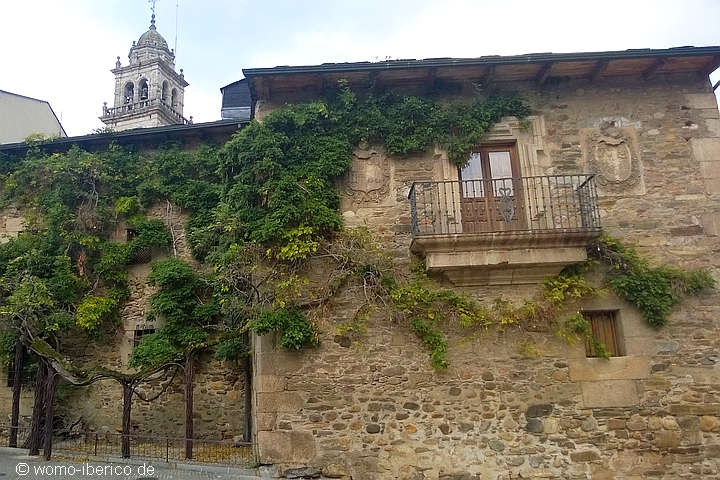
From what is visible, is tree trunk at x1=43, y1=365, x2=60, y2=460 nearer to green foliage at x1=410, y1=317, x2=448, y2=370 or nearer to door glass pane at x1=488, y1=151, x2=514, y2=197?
green foliage at x1=410, y1=317, x2=448, y2=370

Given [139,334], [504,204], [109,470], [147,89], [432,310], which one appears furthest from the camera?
[147,89]

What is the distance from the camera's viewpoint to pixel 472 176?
27.3 feet

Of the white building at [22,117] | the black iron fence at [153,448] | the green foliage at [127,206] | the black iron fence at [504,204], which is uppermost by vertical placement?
the white building at [22,117]

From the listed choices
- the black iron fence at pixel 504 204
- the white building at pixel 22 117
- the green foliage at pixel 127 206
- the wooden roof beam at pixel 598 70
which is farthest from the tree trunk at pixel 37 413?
the wooden roof beam at pixel 598 70

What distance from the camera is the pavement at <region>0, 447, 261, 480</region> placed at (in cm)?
688

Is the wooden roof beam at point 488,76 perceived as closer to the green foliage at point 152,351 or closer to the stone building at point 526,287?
the stone building at point 526,287

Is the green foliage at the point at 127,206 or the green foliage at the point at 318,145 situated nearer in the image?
the green foliage at the point at 318,145

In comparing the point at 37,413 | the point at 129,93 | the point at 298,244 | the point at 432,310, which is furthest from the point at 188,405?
the point at 129,93

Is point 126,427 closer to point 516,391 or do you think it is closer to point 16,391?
point 16,391

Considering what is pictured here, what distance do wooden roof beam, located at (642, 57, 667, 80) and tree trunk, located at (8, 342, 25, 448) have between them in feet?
38.6

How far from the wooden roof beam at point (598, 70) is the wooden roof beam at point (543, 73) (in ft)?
2.26

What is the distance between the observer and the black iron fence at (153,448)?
8.06m

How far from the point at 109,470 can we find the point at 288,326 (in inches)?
119

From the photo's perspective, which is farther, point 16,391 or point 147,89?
point 147,89
